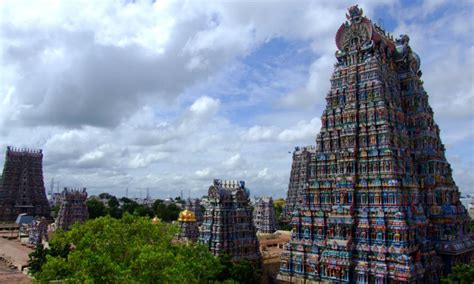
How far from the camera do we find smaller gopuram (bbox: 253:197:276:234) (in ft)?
343

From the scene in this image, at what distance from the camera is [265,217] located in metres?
106

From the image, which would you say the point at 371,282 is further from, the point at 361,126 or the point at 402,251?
the point at 361,126

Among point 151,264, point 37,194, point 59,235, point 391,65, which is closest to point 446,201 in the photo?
point 391,65

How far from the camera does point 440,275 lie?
4491cm

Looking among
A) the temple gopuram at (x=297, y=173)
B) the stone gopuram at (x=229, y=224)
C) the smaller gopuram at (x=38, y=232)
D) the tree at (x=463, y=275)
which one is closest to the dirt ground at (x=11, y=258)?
the smaller gopuram at (x=38, y=232)

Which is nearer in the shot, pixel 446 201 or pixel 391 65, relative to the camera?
pixel 446 201

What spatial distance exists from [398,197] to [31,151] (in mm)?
111963

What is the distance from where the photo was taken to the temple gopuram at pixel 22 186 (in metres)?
115

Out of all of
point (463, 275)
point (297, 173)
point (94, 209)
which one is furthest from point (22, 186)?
point (463, 275)

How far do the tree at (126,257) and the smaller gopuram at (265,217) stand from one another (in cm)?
6840

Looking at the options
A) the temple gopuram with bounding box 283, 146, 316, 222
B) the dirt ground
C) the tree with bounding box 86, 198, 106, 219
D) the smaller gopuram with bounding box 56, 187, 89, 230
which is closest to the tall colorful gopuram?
the dirt ground

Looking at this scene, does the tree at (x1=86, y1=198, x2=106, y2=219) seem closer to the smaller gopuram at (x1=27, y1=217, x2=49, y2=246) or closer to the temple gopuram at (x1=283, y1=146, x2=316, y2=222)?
the smaller gopuram at (x1=27, y1=217, x2=49, y2=246)

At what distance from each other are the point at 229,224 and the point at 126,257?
31123 millimetres

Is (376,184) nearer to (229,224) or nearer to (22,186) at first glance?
(229,224)
